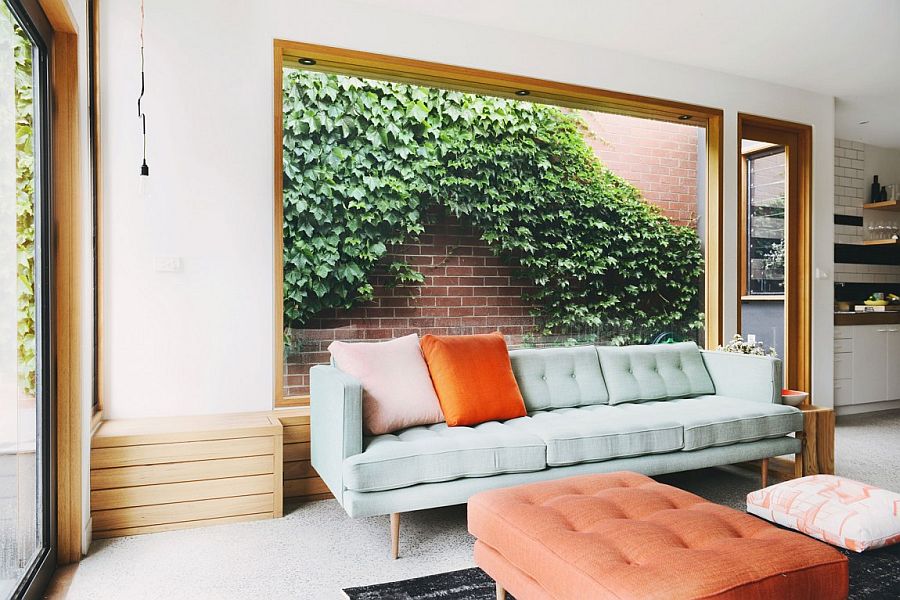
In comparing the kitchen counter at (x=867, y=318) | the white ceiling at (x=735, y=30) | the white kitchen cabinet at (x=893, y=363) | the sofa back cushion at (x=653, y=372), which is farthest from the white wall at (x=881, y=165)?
the sofa back cushion at (x=653, y=372)

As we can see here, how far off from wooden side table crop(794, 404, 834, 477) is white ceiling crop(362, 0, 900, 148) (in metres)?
2.34

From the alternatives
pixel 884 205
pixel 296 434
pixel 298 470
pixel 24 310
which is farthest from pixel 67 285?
pixel 884 205

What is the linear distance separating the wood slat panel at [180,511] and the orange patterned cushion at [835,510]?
7.39 ft

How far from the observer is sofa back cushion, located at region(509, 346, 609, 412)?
377 cm

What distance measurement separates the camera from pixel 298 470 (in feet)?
11.6

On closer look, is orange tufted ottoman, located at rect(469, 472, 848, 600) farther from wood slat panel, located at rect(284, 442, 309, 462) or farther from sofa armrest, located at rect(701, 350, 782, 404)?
sofa armrest, located at rect(701, 350, 782, 404)

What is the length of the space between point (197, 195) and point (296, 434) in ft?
4.35

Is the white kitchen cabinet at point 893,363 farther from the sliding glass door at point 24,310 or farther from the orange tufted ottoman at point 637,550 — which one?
the sliding glass door at point 24,310

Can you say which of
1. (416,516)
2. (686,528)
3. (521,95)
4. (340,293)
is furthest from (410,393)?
(521,95)

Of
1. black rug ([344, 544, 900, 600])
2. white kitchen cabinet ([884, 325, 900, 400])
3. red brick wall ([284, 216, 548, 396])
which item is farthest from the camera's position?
white kitchen cabinet ([884, 325, 900, 400])

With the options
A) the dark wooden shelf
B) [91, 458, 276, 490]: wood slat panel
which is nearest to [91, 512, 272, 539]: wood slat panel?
[91, 458, 276, 490]: wood slat panel

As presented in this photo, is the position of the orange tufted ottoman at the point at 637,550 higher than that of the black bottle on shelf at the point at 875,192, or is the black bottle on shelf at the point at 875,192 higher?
the black bottle on shelf at the point at 875,192

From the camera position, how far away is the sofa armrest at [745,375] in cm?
393

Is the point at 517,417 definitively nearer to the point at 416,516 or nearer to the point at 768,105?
the point at 416,516
